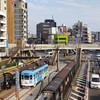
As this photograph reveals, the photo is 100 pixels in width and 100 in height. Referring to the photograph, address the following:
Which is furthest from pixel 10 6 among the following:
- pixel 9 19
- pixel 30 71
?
pixel 30 71

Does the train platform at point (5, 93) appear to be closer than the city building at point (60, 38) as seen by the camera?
Yes

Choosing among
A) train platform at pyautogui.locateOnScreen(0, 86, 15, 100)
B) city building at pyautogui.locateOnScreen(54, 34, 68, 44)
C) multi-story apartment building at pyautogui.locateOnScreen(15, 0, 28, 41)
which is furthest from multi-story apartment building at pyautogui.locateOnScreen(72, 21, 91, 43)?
train platform at pyautogui.locateOnScreen(0, 86, 15, 100)

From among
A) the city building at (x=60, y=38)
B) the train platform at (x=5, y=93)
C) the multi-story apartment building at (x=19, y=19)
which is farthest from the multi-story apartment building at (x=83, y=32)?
the train platform at (x=5, y=93)

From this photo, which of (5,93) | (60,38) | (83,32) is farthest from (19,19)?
(5,93)

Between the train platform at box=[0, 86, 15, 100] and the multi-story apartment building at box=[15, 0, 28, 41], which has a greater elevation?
the multi-story apartment building at box=[15, 0, 28, 41]

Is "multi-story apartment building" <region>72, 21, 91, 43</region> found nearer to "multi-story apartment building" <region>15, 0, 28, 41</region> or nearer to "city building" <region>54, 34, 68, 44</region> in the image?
"city building" <region>54, 34, 68, 44</region>

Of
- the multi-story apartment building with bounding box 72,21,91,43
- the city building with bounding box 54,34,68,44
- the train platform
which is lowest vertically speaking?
the train platform

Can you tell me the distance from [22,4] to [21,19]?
8.45 meters

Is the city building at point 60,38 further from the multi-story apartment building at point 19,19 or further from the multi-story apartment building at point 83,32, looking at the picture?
the multi-story apartment building at point 19,19

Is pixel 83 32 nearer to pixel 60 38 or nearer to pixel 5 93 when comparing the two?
pixel 60 38

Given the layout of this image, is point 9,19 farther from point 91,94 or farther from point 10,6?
point 91,94

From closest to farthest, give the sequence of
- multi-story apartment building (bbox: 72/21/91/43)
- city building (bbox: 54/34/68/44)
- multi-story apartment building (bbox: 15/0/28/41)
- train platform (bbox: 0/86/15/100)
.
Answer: train platform (bbox: 0/86/15/100)
multi-story apartment building (bbox: 15/0/28/41)
city building (bbox: 54/34/68/44)
multi-story apartment building (bbox: 72/21/91/43)

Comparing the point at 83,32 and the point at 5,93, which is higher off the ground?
the point at 83,32

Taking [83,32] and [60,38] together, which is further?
[83,32]
